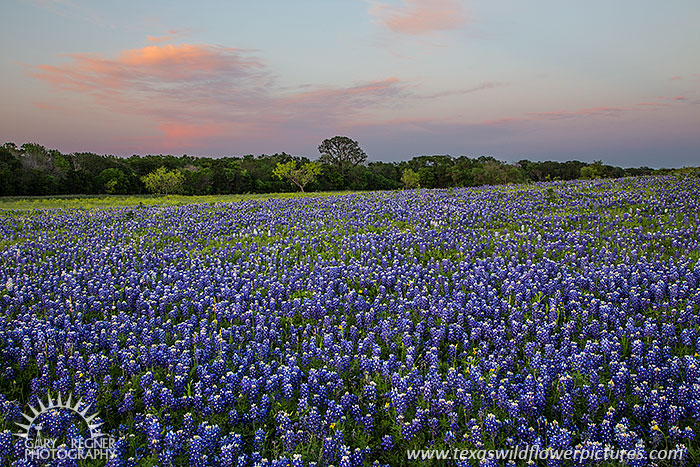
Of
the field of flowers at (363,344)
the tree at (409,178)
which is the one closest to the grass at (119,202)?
the field of flowers at (363,344)

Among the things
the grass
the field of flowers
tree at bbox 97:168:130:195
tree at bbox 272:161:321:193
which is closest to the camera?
the field of flowers

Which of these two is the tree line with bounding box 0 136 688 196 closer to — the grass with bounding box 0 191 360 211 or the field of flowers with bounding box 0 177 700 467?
the grass with bounding box 0 191 360 211

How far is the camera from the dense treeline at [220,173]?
6191cm

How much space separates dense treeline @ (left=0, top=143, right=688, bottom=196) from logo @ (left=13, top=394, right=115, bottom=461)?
47.3m

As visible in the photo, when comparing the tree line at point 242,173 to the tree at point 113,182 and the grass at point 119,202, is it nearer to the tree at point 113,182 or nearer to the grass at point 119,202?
the tree at point 113,182

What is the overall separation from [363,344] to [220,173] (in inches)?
2950

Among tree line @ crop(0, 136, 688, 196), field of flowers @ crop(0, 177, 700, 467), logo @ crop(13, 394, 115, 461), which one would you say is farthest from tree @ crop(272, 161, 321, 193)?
A: logo @ crop(13, 394, 115, 461)

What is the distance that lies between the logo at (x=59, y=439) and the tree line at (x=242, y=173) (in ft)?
130

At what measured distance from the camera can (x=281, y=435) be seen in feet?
13.5

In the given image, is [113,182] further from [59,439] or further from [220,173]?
[59,439]

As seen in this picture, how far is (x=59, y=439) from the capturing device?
4.02 m

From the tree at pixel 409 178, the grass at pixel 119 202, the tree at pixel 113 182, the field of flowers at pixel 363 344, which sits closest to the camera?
the field of flowers at pixel 363 344

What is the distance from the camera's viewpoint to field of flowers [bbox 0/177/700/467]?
4035 millimetres

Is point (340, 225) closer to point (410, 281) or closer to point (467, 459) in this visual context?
point (410, 281)
